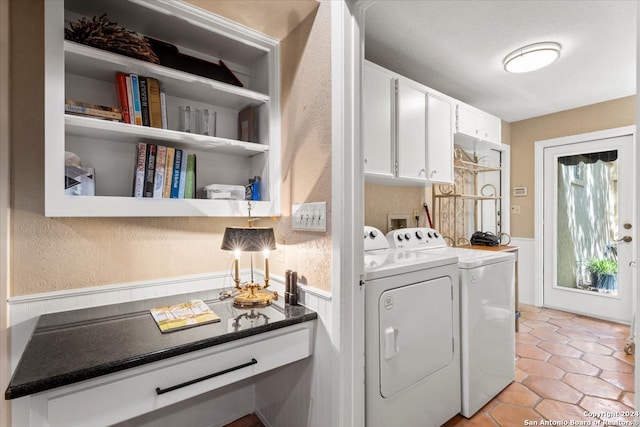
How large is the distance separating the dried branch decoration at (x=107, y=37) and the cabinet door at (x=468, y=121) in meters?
2.37

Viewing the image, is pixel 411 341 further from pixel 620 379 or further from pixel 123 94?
pixel 620 379

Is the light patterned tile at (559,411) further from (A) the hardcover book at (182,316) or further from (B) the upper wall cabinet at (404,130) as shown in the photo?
(A) the hardcover book at (182,316)

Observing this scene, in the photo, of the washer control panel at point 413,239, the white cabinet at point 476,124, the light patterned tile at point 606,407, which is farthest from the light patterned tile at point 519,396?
the white cabinet at point 476,124

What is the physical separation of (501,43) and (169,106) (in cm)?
227

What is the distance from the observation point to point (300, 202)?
4.94 ft

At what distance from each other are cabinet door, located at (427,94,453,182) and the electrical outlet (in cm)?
A: 129

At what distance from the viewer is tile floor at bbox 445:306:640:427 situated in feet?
5.95

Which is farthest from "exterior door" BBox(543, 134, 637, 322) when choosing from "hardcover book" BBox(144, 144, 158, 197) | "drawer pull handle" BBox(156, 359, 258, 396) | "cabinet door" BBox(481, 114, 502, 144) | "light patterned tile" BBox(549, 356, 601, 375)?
"hardcover book" BBox(144, 144, 158, 197)

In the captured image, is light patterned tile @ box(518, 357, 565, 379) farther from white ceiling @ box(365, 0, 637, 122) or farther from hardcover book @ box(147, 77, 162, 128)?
hardcover book @ box(147, 77, 162, 128)

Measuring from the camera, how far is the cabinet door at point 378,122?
1.93 m

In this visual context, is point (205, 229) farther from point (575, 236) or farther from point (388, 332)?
point (575, 236)

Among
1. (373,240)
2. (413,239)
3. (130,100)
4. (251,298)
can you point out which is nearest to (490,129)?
(413,239)

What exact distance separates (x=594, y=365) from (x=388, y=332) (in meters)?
2.17

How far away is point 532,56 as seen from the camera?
7.34 feet
